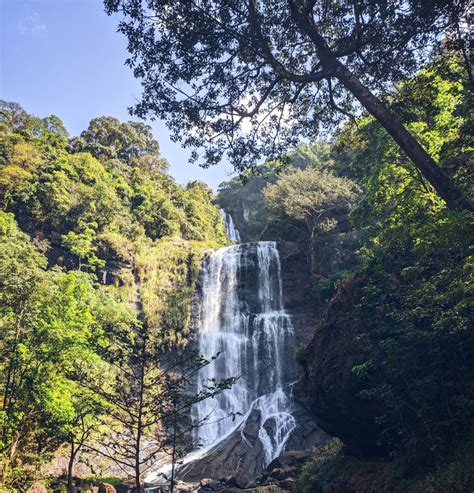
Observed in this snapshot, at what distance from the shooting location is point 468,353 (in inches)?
289

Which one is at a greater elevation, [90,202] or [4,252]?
[90,202]

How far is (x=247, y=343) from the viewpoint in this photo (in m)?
25.5

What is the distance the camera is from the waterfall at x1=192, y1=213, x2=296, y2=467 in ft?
70.7

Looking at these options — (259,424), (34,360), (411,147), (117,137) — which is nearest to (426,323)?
(411,147)

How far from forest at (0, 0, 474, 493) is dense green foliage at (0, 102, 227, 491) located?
0.11 m

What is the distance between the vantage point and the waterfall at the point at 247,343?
21.6 metres

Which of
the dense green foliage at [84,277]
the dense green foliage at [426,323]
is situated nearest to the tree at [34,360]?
the dense green foliage at [84,277]

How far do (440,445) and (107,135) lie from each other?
4719 centimetres

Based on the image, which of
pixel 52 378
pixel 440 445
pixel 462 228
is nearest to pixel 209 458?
pixel 52 378

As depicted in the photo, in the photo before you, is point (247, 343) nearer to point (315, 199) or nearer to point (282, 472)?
point (315, 199)

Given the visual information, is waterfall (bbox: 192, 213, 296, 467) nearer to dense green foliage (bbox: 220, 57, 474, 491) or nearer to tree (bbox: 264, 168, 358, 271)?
tree (bbox: 264, 168, 358, 271)

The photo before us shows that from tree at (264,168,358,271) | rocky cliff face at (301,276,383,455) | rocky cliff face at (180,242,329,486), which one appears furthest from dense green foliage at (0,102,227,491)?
tree at (264,168,358,271)

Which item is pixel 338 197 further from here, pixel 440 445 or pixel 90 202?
pixel 440 445

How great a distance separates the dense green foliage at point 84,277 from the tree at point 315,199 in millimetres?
8923
